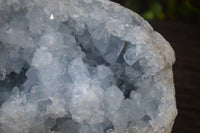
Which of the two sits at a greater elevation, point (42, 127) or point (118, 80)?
point (118, 80)

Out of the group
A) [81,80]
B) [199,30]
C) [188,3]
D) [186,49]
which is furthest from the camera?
[188,3]

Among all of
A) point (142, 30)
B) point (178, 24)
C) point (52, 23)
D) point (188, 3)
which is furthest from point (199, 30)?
point (52, 23)

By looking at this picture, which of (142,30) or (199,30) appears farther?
(199,30)

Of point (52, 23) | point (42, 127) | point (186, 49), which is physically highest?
point (52, 23)

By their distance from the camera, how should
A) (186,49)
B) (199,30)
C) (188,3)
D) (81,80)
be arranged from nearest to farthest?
(81,80) < (186,49) < (199,30) < (188,3)

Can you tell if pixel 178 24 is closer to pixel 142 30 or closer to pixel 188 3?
pixel 188 3

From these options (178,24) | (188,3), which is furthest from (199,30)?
(188,3)
